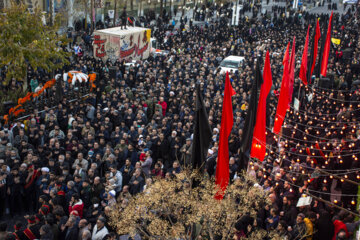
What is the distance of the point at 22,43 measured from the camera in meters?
17.5

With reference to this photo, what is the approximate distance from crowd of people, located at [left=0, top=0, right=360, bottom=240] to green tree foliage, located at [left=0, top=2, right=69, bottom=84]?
1.72m

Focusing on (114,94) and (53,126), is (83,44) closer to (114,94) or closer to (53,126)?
(114,94)

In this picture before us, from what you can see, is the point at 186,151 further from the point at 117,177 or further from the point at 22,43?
the point at 22,43

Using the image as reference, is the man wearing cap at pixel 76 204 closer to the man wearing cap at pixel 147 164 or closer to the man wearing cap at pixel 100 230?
the man wearing cap at pixel 100 230

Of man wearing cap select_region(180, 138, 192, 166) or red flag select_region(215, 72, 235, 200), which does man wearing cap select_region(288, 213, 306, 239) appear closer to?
red flag select_region(215, 72, 235, 200)

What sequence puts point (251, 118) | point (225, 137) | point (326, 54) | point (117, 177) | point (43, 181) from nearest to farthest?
point (225, 137) → point (251, 118) → point (43, 181) → point (117, 177) → point (326, 54)

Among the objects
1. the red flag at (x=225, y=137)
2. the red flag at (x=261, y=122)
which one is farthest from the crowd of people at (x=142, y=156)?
the red flag at (x=225, y=137)

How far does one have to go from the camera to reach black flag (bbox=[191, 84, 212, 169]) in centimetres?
750

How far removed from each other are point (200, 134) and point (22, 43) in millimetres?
12699

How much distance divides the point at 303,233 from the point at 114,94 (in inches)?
397

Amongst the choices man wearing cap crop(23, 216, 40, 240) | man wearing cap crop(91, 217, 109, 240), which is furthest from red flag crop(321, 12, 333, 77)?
man wearing cap crop(23, 216, 40, 240)

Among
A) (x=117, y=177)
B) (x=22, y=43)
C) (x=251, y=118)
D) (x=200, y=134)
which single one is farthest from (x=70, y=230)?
(x=22, y=43)

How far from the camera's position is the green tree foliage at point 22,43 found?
16.4 m

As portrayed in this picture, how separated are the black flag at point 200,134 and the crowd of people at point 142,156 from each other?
1.30 m
